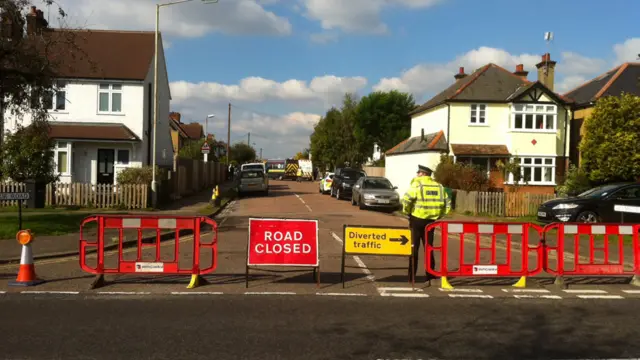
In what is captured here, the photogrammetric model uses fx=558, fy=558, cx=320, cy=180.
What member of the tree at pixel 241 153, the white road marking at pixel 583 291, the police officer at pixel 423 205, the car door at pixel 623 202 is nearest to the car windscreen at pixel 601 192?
the car door at pixel 623 202

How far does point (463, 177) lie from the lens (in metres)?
24.3

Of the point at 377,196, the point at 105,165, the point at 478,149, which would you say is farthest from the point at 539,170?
the point at 105,165

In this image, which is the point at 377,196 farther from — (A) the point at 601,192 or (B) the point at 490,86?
(B) the point at 490,86

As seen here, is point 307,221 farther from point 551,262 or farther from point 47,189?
point 47,189

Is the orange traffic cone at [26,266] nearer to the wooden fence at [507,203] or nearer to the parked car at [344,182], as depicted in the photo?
the wooden fence at [507,203]

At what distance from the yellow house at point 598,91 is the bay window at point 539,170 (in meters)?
1.90

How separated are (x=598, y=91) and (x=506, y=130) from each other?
6.48 meters

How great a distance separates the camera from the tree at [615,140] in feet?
76.8

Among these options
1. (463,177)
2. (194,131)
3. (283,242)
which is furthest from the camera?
(194,131)

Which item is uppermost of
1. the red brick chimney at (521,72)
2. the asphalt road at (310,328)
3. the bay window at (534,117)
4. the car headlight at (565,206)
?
the red brick chimney at (521,72)

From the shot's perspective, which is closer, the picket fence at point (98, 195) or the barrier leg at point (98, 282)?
the barrier leg at point (98, 282)

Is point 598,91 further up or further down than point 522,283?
further up

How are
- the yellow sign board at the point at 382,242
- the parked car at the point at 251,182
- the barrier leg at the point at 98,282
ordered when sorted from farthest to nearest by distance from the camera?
the parked car at the point at 251,182
the yellow sign board at the point at 382,242
the barrier leg at the point at 98,282

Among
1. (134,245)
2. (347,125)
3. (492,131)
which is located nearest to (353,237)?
(134,245)
